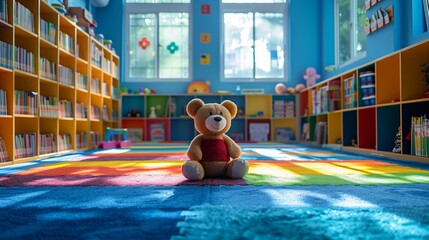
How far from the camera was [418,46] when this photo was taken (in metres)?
Result: 3.39

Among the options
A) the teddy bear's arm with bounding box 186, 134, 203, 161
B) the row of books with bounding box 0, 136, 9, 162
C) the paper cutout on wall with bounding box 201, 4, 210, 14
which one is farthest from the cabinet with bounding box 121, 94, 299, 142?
the teddy bear's arm with bounding box 186, 134, 203, 161

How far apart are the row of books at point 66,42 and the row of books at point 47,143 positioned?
1.00 metres

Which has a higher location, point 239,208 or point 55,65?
point 55,65

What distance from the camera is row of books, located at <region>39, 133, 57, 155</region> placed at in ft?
13.3

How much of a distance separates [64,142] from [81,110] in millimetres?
684

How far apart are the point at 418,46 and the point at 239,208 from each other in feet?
8.95

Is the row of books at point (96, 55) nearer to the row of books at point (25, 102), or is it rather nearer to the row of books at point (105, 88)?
the row of books at point (105, 88)

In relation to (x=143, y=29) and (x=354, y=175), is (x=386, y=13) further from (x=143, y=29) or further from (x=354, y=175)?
(x=143, y=29)

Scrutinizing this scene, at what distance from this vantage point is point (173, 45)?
7.52 meters

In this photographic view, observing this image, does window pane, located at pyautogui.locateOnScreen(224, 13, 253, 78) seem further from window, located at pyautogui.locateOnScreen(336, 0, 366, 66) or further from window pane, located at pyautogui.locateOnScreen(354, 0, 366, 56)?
window pane, located at pyautogui.locateOnScreen(354, 0, 366, 56)

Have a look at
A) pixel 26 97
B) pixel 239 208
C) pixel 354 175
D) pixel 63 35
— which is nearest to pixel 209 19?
pixel 63 35

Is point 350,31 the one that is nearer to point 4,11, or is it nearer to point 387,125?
point 387,125

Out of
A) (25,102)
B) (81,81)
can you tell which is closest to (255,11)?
(81,81)

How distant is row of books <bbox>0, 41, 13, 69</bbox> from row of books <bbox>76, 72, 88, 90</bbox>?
1706mm
